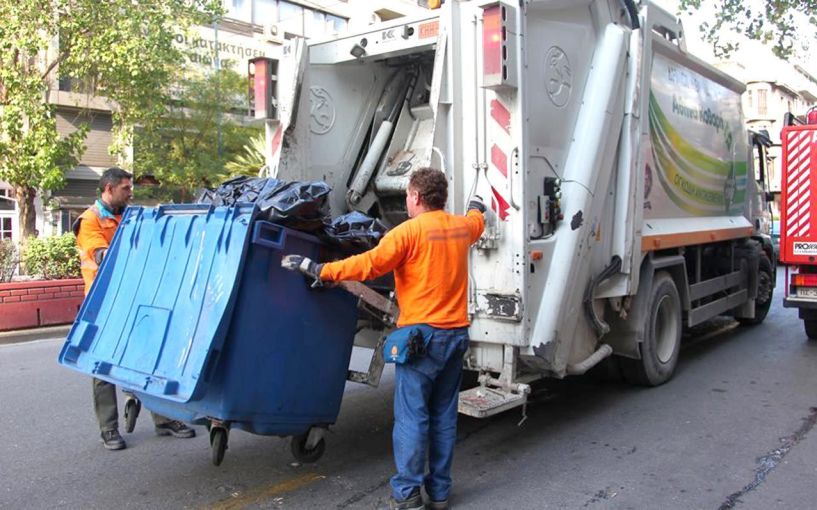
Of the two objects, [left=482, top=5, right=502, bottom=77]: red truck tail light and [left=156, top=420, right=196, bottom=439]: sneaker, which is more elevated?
[left=482, top=5, right=502, bottom=77]: red truck tail light

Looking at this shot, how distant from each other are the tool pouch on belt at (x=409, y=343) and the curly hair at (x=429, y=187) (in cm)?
60

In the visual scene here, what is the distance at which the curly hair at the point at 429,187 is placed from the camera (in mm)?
3434

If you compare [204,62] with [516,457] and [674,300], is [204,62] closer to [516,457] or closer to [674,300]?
[674,300]

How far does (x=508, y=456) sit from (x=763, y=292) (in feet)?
20.0

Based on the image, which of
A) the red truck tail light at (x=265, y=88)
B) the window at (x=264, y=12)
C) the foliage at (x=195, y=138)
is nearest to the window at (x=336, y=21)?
the window at (x=264, y=12)

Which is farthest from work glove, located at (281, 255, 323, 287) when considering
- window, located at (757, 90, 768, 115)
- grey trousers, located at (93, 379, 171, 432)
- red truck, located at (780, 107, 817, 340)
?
window, located at (757, 90, 768, 115)

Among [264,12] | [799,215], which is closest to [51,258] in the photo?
[799,215]

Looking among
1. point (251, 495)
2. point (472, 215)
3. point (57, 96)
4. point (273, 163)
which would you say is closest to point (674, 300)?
point (472, 215)

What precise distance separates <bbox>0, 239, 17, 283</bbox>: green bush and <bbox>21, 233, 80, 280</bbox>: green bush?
167 millimetres

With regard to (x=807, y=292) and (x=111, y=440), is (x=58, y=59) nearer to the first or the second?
(x=111, y=440)

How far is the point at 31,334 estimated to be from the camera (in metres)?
8.80

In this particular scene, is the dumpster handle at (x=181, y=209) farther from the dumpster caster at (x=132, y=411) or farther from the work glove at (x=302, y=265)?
the dumpster caster at (x=132, y=411)

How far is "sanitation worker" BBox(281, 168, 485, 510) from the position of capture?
329cm

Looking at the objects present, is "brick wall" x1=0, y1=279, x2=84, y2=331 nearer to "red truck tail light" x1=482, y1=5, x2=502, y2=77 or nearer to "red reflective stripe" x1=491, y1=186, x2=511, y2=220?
"red reflective stripe" x1=491, y1=186, x2=511, y2=220
